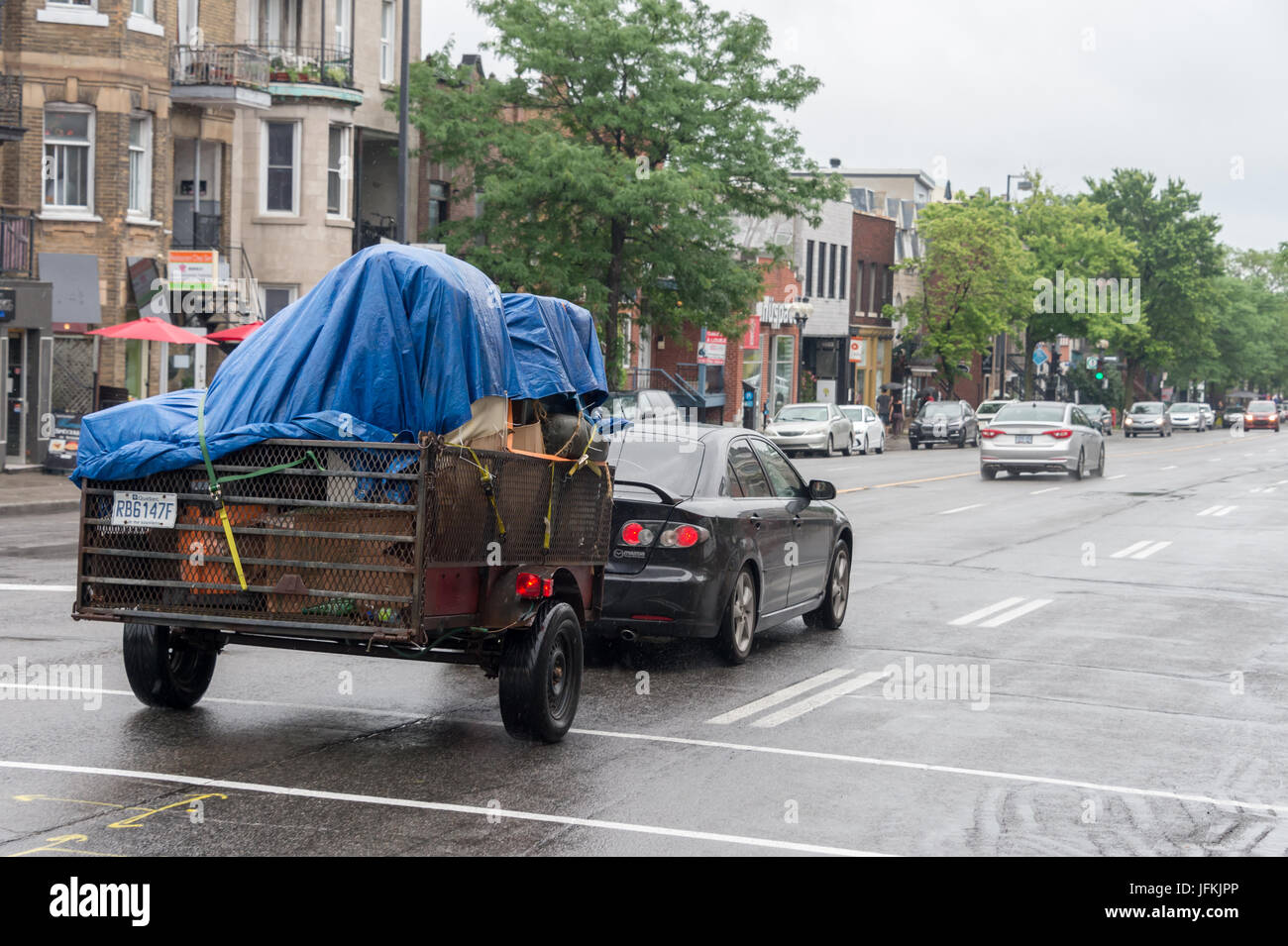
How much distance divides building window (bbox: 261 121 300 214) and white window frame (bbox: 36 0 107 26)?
6.56m

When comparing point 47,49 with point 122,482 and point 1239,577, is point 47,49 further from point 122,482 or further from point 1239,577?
point 122,482

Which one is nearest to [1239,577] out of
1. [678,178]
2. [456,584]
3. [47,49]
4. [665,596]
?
[665,596]

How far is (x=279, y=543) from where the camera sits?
7.76 m

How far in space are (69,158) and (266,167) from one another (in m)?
6.43

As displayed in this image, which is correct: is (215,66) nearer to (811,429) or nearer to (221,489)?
(811,429)

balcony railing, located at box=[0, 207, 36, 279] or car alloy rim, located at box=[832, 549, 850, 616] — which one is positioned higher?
balcony railing, located at box=[0, 207, 36, 279]

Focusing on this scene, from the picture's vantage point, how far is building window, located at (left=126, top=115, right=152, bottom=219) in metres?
32.3

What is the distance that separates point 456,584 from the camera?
25.8 feet

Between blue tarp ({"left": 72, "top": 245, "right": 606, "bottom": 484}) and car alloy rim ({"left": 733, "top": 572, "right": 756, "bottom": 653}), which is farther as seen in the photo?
car alloy rim ({"left": 733, "top": 572, "right": 756, "bottom": 653})

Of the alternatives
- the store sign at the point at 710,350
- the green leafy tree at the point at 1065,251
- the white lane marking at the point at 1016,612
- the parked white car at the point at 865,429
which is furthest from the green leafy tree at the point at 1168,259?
the white lane marking at the point at 1016,612

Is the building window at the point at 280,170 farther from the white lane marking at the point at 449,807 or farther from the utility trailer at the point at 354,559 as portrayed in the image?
the white lane marking at the point at 449,807

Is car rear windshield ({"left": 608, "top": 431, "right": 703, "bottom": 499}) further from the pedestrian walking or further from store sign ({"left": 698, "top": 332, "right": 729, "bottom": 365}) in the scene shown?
the pedestrian walking

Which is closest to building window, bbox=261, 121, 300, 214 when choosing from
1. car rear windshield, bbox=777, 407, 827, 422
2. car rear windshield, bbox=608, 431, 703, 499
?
car rear windshield, bbox=777, 407, 827, 422

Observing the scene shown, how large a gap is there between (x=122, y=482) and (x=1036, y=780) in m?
4.56
